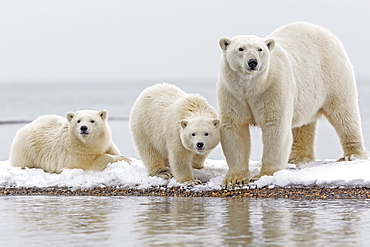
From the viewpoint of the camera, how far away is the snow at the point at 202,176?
8594mm

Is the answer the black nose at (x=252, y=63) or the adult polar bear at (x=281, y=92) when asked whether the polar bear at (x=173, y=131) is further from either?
the black nose at (x=252, y=63)

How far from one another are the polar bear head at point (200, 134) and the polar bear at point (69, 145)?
2030mm

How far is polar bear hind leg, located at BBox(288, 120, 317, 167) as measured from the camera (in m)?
10.9

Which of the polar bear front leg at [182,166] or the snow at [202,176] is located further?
the polar bear front leg at [182,166]

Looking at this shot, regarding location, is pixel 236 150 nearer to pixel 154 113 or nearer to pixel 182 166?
pixel 182 166

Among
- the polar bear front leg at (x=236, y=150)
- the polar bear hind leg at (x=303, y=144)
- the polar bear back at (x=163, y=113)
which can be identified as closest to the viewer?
the polar bear front leg at (x=236, y=150)

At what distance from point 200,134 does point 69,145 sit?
272 centimetres

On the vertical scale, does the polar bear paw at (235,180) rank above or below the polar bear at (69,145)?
below

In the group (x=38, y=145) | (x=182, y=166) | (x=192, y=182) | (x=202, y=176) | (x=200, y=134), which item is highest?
(x=38, y=145)

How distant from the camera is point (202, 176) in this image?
9625 mm

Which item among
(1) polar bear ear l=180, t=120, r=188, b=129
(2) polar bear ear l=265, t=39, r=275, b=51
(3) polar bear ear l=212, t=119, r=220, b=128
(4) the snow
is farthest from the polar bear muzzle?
(2) polar bear ear l=265, t=39, r=275, b=51

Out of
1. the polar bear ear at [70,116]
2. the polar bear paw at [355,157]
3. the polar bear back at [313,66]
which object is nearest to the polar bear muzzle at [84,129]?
the polar bear ear at [70,116]

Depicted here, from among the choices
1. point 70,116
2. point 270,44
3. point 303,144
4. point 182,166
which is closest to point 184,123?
point 182,166

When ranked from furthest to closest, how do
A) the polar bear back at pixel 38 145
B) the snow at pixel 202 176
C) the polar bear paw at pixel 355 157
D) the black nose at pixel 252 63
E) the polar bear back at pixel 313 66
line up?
1. the polar bear back at pixel 38 145
2. the polar bear paw at pixel 355 157
3. the polar bear back at pixel 313 66
4. the snow at pixel 202 176
5. the black nose at pixel 252 63
